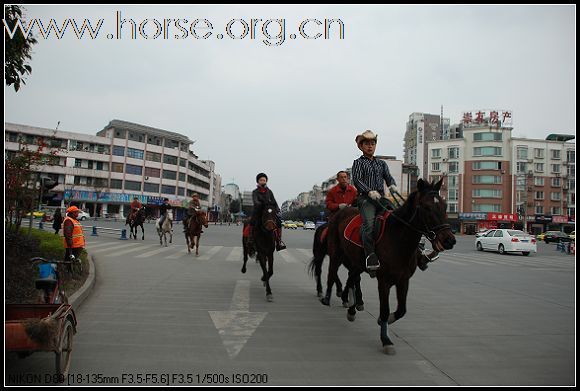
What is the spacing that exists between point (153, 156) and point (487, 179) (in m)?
60.9

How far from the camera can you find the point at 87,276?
8328 millimetres

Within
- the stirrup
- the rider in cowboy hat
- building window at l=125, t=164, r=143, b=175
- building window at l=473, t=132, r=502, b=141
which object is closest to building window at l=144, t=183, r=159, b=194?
building window at l=125, t=164, r=143, b=175

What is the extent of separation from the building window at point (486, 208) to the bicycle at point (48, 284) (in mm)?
75552

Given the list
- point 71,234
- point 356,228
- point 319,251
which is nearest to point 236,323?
point 356,228

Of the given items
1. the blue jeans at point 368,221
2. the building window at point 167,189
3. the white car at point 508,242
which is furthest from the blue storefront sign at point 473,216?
the blue jeans at point 368,221

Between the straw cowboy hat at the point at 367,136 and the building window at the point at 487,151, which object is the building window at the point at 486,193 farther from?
the straw cowboy hat at the point at 367,136

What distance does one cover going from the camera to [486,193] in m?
71.0

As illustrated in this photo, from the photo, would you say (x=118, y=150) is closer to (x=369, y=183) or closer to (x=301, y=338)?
(x=369, y=183)

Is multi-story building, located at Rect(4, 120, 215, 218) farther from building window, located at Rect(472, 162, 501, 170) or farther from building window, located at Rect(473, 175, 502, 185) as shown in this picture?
building window, located at Rect(472, 162, 501, 170)

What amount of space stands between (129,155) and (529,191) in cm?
7115

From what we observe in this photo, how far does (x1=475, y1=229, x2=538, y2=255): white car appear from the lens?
838 inches

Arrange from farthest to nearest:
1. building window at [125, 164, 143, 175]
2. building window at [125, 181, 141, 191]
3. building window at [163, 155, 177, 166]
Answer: building window at [163, 155, 177, 166], building window at [125, 164, 143, 175], building window at [125, 181, 141, 191]

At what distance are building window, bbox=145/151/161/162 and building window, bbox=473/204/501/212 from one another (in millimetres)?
58561

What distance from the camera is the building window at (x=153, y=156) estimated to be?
2790 inches
